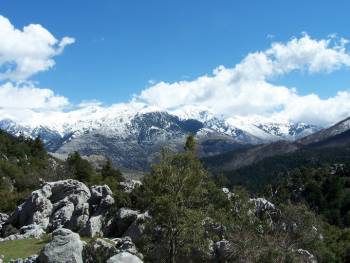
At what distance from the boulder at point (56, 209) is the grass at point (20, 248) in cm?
1399

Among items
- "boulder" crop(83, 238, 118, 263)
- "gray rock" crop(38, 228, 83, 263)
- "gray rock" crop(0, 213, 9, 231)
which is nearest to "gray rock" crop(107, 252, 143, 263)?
"gray rock" crop(38, 228, 83, 263)

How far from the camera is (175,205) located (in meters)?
51.3

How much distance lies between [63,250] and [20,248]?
19.8m

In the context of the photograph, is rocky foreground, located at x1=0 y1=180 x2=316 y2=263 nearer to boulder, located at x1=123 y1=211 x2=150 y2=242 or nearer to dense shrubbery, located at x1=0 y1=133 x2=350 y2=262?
boulder, located at x1=123 y1=211 x2=150 y2=242

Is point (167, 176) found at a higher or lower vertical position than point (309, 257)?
higher

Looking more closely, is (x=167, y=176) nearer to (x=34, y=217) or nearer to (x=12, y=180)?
(x=34, y=217)

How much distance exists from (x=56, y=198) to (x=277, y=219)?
40.8m

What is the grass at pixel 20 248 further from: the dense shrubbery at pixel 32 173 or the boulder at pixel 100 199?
the dense shrubbery at pixel 32 173

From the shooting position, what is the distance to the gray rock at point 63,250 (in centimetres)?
4262

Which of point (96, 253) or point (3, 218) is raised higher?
point (3, 218)

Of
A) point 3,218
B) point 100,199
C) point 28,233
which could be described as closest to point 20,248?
point 28,233

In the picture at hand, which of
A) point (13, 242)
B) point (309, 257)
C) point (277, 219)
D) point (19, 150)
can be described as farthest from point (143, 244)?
A: point (19, 150)

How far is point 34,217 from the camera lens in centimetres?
8175

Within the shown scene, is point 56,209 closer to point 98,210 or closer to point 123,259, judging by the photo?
point 98,210
